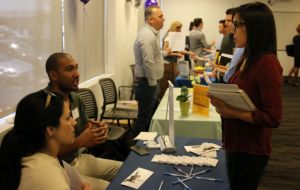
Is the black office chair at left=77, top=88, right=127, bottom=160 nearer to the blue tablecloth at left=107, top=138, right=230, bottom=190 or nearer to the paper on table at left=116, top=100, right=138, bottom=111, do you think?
the paper on table at left=116, top=100, right=138, bottom=111

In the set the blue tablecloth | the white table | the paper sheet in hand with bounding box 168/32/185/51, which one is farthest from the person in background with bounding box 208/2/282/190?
the paper sheet in hand with bounding box 168/32/185/51

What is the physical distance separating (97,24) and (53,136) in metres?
3.44

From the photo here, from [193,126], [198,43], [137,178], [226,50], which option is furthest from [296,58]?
[137,178]

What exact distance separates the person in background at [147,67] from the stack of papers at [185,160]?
2087 mm

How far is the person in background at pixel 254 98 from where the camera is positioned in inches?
63.1

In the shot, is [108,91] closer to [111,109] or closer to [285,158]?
[111,109]

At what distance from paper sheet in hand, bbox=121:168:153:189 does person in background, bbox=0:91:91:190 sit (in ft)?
1.20

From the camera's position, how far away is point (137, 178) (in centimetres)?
164

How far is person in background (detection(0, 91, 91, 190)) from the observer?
1.20 metres

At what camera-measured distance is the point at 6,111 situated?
2406mm

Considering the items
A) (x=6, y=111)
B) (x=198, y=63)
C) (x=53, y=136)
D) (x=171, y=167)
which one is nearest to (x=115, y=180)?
(x=171, y=167)

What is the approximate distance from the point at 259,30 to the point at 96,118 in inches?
87.4

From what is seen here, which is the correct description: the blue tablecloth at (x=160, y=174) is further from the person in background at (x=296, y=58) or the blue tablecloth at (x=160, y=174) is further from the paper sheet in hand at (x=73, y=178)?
the person in background at (x=296, y=58)

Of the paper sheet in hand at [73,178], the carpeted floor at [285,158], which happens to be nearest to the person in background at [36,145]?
the paper sheet in hand at [73,178]
